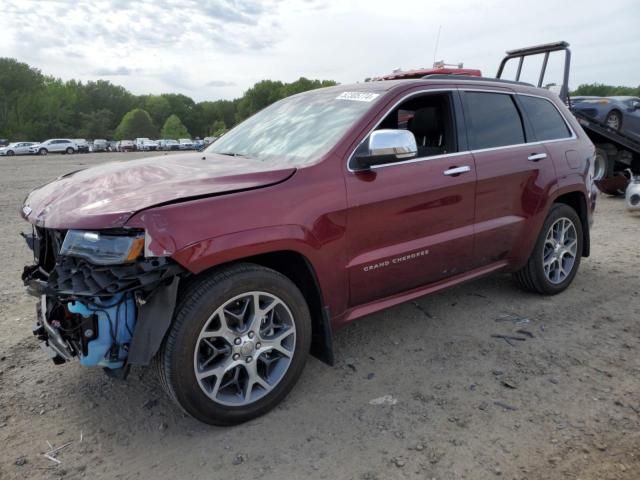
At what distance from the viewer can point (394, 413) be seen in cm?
290

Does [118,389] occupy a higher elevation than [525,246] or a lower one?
lower

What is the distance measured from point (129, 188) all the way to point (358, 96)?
1678 millimetres

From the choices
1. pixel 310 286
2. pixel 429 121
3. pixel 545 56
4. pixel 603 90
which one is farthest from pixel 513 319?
pixel 603 90

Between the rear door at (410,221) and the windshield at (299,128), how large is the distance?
0.27m

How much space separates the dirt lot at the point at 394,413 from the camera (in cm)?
249

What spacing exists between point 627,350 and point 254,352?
2.67m

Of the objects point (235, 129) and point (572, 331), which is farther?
point (235, 129)

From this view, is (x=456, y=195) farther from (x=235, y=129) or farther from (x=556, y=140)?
(x=235, y=129)

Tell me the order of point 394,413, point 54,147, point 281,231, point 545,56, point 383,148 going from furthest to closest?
point 54,147 < point 545,56 < point 383,148 < point 394,413 < point 281,231

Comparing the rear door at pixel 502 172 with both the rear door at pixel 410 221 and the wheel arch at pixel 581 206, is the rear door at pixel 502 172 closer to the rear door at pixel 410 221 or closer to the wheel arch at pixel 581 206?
the rear door at pixel 410 221

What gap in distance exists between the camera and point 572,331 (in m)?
3.93

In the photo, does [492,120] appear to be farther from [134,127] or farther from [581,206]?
[134,127]

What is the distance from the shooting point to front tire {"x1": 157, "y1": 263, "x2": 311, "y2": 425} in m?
2.57

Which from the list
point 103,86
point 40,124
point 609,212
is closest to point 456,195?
point 609,212
